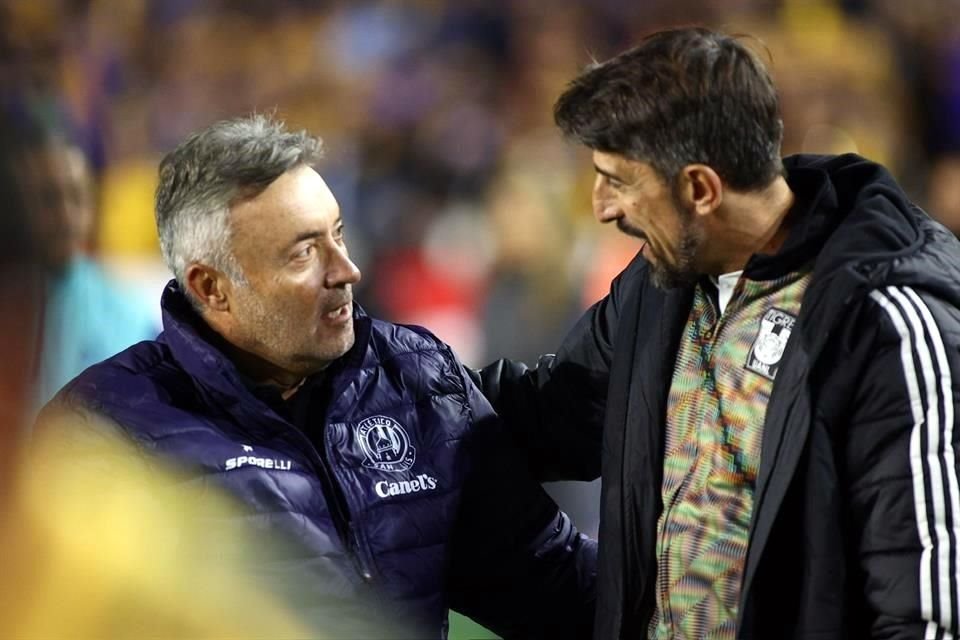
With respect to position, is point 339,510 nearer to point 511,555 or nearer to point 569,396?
point 511,555

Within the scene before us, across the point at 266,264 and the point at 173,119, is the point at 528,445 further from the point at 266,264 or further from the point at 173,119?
the point at 173,119

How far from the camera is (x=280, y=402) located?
2.21 metres

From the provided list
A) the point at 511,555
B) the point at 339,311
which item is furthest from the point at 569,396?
the point at 339,311

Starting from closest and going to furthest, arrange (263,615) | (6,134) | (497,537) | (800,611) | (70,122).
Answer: (6,134) → (263,615) → (800,611) → (497,537) → (70,122)

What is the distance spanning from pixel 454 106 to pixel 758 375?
490 centimetres

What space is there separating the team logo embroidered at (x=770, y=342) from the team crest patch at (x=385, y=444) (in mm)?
589

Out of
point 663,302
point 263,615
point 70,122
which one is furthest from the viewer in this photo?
point 70,122

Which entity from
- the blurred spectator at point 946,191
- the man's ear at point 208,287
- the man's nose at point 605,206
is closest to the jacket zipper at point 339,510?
the man's ear at point 208,287

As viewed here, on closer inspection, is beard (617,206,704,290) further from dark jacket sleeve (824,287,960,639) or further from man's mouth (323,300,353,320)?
man's mouth (323,300,353,320)

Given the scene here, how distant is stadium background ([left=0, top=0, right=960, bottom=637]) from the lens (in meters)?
5.71

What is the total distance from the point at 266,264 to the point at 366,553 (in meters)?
0.49

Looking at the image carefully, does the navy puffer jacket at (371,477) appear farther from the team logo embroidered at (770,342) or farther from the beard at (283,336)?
the team logo embroidered at (770,342)

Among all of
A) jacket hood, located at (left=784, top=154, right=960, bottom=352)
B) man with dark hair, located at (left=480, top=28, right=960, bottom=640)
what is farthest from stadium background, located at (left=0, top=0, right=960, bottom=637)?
jacket hood, located at (left=784, top=154, right=960, bottom=352)

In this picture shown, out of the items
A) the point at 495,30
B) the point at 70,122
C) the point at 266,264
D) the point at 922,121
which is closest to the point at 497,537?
the point at 266,264
